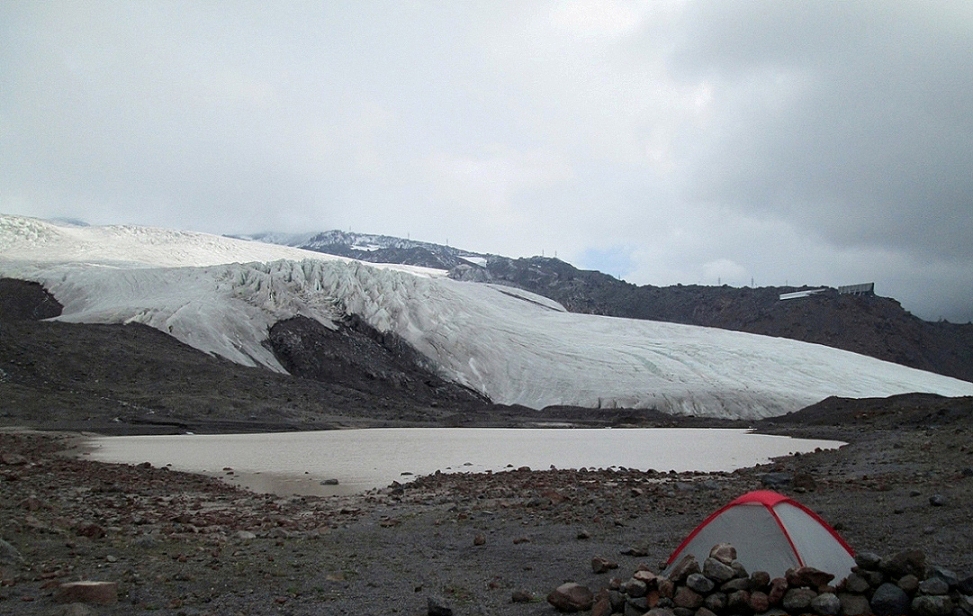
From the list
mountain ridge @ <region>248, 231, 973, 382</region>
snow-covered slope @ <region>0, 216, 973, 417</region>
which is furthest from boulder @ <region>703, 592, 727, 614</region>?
mountain ridge @ <region>248, 231, 973, 382</region>

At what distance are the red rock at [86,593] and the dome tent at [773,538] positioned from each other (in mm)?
5729

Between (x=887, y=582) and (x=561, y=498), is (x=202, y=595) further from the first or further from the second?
(x=561, y=498)

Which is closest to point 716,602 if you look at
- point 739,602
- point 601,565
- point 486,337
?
point 739,602

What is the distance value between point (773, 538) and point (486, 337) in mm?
58475

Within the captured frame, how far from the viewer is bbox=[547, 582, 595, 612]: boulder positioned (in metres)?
6.68

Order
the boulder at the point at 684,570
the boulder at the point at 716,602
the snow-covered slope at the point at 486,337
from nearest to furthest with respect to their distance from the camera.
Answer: the boulder at the point at 716,602
the boulder at the point at 684,570
the snow-covered slope at the point at 486,337

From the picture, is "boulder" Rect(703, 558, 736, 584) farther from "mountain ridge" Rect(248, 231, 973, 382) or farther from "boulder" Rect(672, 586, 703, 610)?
"mountain ridge" Rect(248, 231, 973, 382)

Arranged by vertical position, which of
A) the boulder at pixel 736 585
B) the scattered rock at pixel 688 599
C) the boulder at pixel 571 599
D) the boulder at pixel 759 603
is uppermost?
the boulder at pixel 736 585

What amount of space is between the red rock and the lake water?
27.6 feet

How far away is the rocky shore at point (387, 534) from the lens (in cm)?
720

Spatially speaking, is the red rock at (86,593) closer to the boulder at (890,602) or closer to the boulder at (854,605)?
the boulder at (854,605)

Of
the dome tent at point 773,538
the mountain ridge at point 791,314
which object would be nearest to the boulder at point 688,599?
the dome tent at point 773,538

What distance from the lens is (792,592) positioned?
575 centimetres

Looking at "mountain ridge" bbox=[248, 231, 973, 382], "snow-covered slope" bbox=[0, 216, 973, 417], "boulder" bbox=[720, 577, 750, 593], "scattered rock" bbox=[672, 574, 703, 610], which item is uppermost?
"mountain ridge" bbox=[248, 231, 973, 382]
